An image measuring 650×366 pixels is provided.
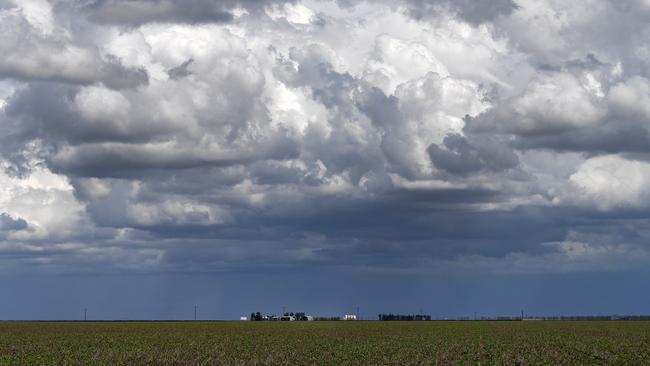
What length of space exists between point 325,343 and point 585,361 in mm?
39736

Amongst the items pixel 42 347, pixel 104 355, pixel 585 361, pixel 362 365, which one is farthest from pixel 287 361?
pixel 42 347

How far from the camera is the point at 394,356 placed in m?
89.8

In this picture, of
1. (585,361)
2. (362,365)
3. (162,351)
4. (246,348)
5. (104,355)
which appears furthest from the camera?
(246,348)

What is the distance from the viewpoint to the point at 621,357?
293 feet

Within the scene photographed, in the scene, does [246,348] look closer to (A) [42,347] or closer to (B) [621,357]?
(A) [42,347]

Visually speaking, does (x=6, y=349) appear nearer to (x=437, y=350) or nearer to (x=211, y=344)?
(x=211, y=344)

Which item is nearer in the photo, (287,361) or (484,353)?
(287,361)

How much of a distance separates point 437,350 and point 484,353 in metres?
6.88

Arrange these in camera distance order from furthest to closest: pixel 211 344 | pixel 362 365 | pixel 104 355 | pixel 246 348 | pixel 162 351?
pixel 211 344 < pixel 246 348 < pixel 162 351 < pixel 104 355 < pixel 362 365

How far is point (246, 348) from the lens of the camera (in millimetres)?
105125

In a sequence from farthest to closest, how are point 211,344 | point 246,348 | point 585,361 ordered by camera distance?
point 211,344
point 246,348
point 585,361

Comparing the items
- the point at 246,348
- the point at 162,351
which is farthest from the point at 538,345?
the point at 162,351

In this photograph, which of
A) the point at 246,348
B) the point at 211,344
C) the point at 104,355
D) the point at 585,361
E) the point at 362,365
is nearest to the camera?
the point at 362,365

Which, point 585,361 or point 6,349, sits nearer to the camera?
point 585,361
